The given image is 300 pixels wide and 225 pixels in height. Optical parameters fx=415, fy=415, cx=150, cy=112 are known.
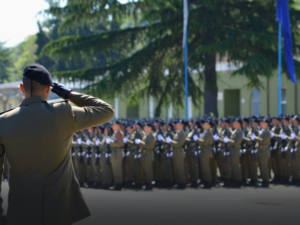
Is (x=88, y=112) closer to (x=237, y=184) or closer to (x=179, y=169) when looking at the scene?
(x=179, y=169)

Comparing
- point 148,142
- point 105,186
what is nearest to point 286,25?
point 148,142

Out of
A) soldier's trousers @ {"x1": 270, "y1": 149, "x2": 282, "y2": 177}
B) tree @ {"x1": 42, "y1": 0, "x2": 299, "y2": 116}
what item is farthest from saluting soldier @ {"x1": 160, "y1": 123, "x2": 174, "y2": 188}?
tree @ {"x1": 42, "y1": 0, "x2": 299, "y2": 116}

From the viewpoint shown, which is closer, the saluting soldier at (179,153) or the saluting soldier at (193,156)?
the saluting soldier at (179,153)

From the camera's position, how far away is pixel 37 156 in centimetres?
256

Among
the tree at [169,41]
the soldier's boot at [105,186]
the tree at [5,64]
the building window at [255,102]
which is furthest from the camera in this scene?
the tree at [5,64]

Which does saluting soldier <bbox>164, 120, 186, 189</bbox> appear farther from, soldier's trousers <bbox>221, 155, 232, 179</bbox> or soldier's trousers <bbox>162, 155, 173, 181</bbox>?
soldier's trousers <bbox>221, 155, 232, 179</bbox>

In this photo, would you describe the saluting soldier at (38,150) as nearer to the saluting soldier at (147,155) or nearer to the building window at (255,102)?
the saluting soldier at (147,155)

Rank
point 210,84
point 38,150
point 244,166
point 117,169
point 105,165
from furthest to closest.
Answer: point 210,84, point 244,166, point 105,165, point 117,169, point 38,150

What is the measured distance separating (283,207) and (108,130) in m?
4.98

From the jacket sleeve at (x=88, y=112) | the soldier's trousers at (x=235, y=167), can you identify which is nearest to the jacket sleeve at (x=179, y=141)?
the soldier's trousers at (x=235, y=167)

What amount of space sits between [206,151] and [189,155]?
66 centimetres

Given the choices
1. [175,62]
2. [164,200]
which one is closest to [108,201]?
[164,200]

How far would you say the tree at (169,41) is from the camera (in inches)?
697

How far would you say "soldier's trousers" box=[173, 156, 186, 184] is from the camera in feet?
34.2
